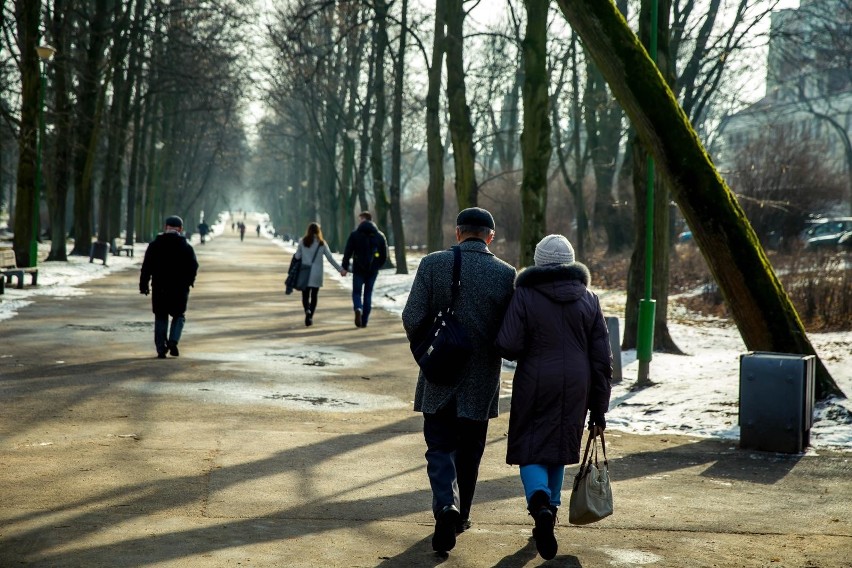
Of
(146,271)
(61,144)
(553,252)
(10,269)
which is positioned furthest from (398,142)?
(553,252)

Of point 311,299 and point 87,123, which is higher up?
point 87,123

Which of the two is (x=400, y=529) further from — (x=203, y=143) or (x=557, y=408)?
(x=203, y=143)

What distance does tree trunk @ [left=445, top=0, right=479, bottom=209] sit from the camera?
22.9 metres

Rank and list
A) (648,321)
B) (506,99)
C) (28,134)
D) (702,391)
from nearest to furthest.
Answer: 1. (702,391)
2. (648,321)
3. (28,134)
4. (506,99)

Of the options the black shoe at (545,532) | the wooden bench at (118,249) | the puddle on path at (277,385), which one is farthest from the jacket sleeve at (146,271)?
the wooden bench at (118,249)

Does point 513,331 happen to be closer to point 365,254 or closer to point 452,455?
point 452,455

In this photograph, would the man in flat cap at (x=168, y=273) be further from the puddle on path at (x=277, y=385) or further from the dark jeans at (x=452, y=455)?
the dark jeans at (x=452, y=455)

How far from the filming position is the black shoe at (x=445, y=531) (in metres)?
5.43

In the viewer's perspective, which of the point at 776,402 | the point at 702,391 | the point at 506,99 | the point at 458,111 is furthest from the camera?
the point at 506,99

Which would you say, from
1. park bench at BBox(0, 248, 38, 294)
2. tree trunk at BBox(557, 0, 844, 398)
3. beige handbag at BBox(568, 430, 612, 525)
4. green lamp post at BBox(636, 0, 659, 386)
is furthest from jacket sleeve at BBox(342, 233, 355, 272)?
beige handbag at BBox(568, 430, 612, 525)

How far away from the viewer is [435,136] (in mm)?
28328

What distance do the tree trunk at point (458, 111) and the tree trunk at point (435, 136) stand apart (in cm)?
212

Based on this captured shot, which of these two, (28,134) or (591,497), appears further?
(28,134)

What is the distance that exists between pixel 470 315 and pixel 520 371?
37 cm
